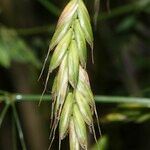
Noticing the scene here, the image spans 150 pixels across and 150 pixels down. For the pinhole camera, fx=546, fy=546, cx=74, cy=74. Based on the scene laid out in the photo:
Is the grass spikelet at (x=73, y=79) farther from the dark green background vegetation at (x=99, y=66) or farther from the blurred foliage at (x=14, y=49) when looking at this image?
the dark green background vegetation at (x=99, y=66)

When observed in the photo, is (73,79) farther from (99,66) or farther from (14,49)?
(99,66)

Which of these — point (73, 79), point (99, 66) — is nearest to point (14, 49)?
point (99, 66)

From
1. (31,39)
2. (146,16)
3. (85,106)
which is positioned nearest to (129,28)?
(146,16)

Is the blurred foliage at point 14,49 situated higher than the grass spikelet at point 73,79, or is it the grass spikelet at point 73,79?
the blurred foliage at point 14,49

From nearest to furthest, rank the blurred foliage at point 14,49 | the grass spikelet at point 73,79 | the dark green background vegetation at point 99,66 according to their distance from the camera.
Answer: the grass spikelet at point 73,79 → the blurred foliage at point 14,49 → the dark green background vegetation at point 99,66

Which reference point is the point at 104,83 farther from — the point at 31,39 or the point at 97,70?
the point at 31,39

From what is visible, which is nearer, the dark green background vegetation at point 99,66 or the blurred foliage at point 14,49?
the blurred foliage at point 14,49

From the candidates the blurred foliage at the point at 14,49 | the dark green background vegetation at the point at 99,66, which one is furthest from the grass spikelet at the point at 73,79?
the dark green background vegetation at the point at 99,66

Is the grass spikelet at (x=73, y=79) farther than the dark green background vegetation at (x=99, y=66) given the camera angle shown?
No

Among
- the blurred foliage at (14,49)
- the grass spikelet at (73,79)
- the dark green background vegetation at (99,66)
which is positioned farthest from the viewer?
the dark green background vegetation at (99,66)
